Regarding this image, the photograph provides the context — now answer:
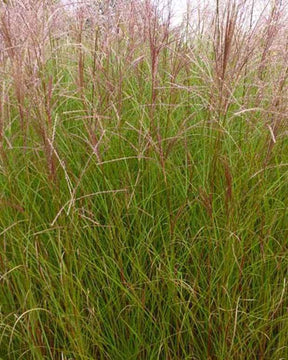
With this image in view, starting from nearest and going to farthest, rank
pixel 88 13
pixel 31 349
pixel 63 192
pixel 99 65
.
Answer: pixel 31 349, pixel 63 192, pixel 99 65, pixel 88 13

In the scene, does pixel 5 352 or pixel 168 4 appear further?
pixel 168 4

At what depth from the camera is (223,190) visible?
79.4 inches

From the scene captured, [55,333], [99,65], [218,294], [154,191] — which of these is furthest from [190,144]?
[55,333]

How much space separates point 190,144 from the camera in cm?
231

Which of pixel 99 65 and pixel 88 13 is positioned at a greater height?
pixel 88 13

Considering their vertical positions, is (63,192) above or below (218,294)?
above

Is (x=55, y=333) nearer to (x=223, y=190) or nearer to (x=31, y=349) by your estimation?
(x=31, y=349)

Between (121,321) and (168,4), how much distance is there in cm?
124

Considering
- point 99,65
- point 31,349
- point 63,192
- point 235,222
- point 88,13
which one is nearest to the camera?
point 31,349

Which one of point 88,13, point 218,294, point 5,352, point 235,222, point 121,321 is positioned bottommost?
point 5,352

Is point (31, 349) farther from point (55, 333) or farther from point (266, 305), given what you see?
point (266, 305)

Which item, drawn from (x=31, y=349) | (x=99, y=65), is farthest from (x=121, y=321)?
(x=99, y=65)

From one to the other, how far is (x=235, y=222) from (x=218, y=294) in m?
0.24

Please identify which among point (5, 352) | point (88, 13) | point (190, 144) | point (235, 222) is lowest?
point (5, 352)
